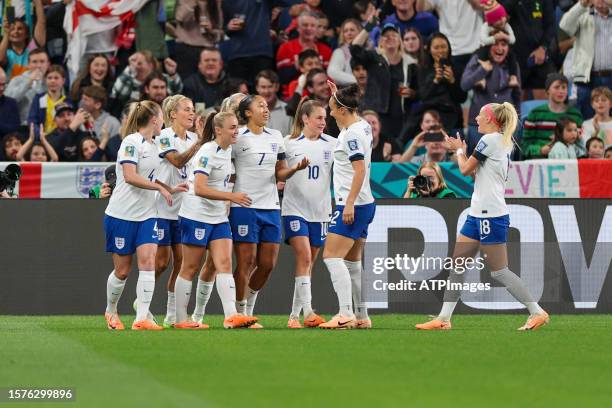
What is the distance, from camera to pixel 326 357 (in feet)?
31.7

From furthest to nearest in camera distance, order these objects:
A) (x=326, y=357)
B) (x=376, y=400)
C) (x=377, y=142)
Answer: (x=377, y=142)
(x=326, y=357)
(x=376, y=400)

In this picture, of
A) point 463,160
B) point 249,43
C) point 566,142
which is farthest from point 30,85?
A: point 463,160

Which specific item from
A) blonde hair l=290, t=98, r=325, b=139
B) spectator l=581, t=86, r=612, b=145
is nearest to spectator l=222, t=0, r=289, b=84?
spectator l=581, t=86, r=612, b=145

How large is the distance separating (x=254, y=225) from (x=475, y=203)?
7.29ft

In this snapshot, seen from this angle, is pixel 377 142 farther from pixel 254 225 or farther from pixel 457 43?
pixel 254 225

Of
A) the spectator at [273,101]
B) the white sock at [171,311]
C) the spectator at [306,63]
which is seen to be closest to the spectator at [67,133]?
the spectator at [273,101]

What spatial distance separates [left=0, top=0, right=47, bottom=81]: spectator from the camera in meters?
20.5

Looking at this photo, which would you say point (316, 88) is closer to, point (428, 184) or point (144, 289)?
point (428, 184)

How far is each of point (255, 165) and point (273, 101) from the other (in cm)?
659

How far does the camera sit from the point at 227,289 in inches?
488

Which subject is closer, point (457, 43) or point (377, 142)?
point (377, 142)

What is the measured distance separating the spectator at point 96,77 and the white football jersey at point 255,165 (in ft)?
23.8

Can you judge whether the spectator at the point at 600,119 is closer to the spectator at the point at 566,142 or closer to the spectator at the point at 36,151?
the spectator at the point at 566,142

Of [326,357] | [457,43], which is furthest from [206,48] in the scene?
[326,357]
